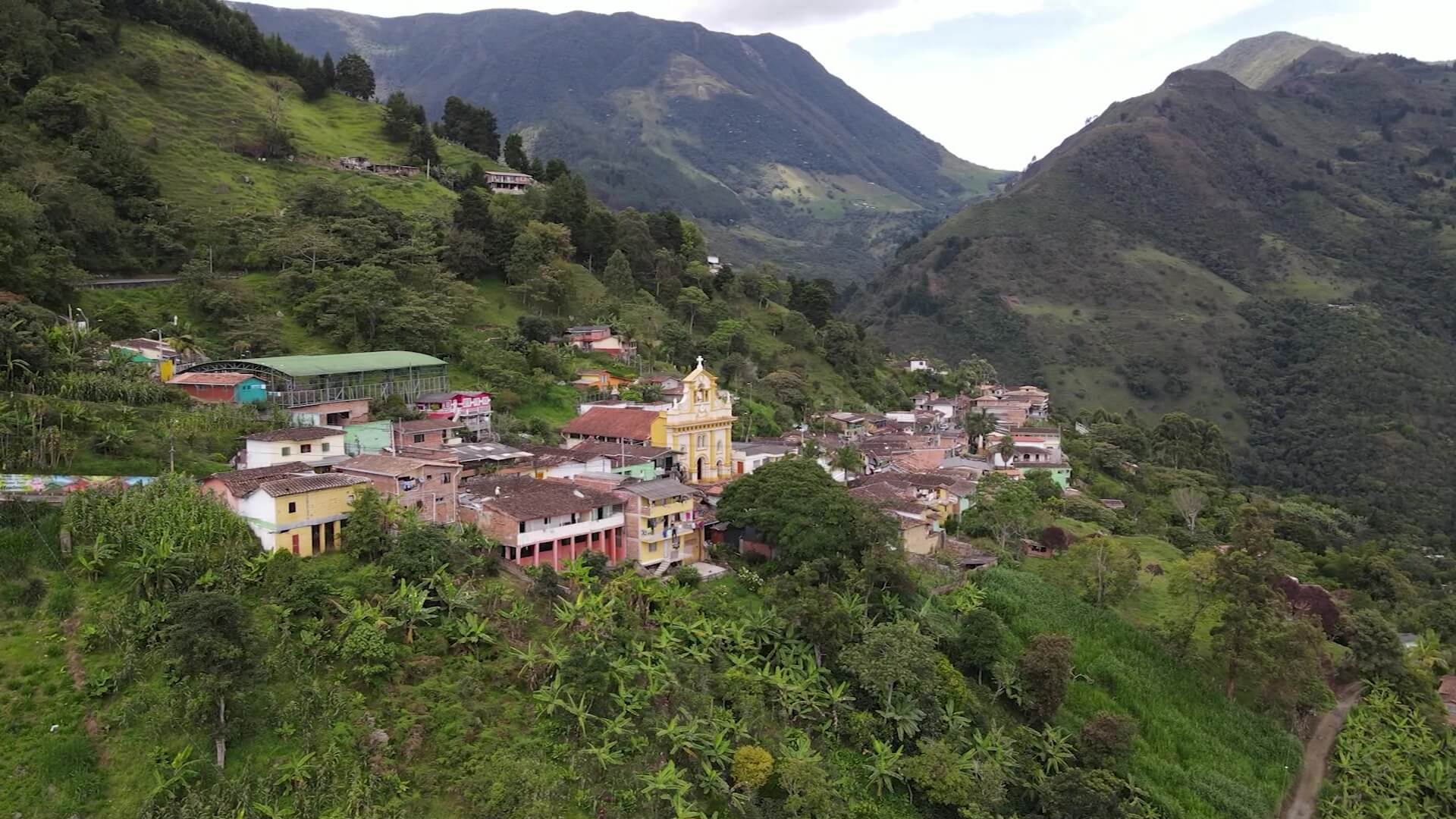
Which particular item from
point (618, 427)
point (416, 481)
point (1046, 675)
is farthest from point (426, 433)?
point (1046, 675)

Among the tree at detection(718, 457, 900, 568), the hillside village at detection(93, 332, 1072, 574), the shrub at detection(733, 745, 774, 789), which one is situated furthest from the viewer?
the tree at detection(718, 457, 900, 568)

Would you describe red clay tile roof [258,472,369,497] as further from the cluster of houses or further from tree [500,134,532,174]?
tree [500,134,532,174]

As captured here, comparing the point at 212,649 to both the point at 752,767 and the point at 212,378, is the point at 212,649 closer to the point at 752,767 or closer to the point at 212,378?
the point at 752,767

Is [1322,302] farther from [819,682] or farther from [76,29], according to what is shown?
[76,29]

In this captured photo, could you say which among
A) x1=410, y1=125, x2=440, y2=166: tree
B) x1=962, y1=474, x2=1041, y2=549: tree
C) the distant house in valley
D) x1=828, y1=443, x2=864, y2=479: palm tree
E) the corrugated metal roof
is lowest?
x1=962, y1=474, x2=1041, y2=549: tree

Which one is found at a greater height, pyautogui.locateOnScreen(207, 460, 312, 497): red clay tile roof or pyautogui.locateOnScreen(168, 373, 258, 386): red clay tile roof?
pyautogui.locateOnScreen(168, 373, 258, 386): red clay tile roof

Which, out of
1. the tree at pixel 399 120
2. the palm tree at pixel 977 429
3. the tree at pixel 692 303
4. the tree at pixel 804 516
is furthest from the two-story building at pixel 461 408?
the tree at pixel 399 120

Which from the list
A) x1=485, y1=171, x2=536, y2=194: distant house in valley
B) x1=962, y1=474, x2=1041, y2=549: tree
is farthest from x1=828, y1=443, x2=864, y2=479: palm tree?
x1=485, y1=171, x2=536, y2=194: distant house in valley
